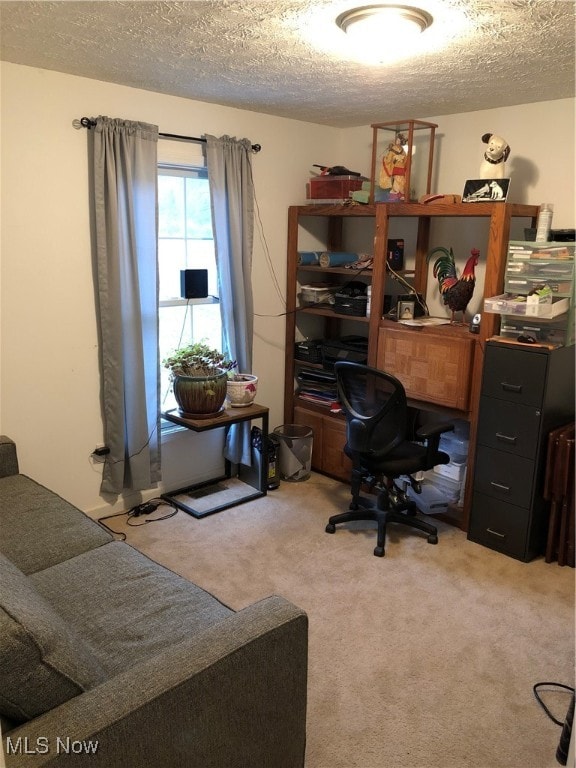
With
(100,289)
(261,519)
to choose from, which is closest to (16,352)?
(100,289)

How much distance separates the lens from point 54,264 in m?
3.17

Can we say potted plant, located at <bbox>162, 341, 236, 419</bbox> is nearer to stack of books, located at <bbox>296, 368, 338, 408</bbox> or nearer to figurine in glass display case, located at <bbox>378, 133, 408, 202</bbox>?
stack of books, located at <bbox>296, 368, 338, 408</bbox>

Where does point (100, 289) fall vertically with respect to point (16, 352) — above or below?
Result: above

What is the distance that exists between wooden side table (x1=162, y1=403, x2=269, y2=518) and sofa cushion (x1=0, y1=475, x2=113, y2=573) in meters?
0.99

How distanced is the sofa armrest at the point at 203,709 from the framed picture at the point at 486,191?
7.91 feet

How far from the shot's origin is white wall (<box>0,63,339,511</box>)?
9.78 ft

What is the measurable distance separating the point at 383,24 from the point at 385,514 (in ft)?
7.40

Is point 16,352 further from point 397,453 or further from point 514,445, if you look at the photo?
point 514,445

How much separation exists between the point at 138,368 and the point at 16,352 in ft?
2.04

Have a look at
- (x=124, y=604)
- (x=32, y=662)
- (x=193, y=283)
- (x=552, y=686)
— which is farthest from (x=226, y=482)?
(x=32, y=662)

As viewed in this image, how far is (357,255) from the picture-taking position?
167 inches

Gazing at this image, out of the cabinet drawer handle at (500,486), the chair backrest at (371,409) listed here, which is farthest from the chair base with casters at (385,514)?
the cabinet drawer handle at (500,486)

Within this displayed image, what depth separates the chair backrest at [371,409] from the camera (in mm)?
3061

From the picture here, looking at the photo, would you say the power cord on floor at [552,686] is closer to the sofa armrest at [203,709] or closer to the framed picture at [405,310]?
the sofa armrest at [203,709]
